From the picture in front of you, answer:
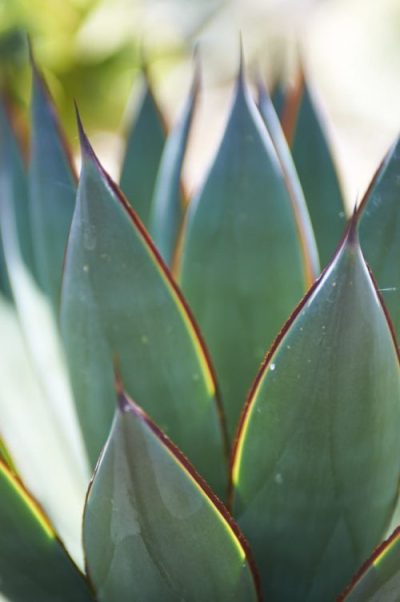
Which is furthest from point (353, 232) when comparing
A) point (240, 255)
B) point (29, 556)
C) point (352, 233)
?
point (29, 556)

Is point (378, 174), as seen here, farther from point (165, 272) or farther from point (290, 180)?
point (165, 272)

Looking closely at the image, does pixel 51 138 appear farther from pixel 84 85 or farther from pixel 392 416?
pixel 84 85

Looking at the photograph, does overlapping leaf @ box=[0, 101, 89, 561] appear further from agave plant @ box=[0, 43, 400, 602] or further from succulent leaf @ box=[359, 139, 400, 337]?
succulent leaf @ box=[359, 139, 400, 337]

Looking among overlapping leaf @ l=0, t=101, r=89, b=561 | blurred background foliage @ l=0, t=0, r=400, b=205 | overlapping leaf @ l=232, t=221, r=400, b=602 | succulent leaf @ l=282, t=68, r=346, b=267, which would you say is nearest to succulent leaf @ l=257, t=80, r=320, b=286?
succulent leaf @ l=282, t=68, r=346, b=267

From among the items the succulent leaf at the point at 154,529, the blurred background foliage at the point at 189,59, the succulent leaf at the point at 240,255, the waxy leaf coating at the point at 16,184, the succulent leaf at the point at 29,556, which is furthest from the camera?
the blurred background foliage at the point at 189,59

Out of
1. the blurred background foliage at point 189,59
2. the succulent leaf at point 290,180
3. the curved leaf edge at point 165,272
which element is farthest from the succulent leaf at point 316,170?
the blurred background foliage at point 189,59

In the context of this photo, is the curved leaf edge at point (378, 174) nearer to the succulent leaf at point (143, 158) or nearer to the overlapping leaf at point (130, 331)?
the overlapping leaf at point (130, 331)
